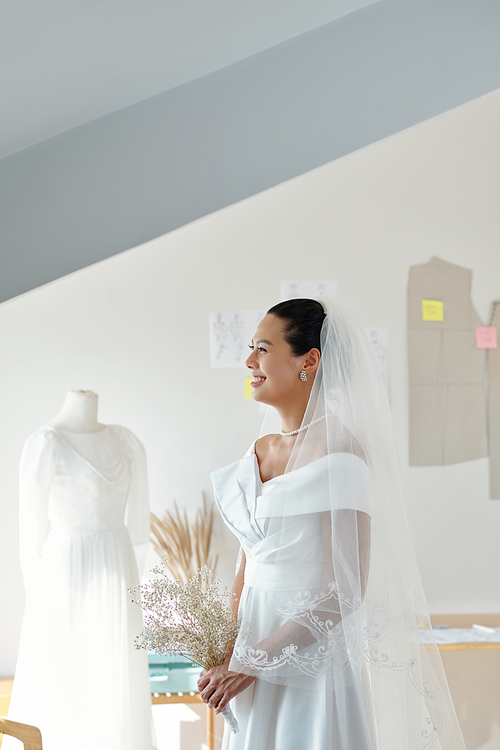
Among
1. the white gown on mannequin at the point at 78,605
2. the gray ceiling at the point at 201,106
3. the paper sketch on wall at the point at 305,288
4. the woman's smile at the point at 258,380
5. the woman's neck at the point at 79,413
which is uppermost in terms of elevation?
the paper sketch on wall at the point at 305,288

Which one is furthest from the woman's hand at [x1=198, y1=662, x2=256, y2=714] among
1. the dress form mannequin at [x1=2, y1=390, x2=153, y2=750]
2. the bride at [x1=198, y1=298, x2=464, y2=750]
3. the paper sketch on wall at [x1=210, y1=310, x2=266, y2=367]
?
the paper sketch on wall at [x1=210, y1=310, x2=266, y2=367]

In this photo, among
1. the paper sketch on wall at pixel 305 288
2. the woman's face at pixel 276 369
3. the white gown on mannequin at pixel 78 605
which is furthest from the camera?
the paper sketch on wall at pixel 305 288

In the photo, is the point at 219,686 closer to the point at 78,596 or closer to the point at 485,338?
the point at 78,596

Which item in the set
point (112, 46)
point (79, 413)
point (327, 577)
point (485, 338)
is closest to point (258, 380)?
point (327, 577)

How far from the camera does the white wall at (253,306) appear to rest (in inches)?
122

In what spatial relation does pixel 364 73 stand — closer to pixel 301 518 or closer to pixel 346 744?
pixel 301 518

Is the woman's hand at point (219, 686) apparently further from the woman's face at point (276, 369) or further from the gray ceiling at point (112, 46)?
the gray ceiling at point (112, 46)

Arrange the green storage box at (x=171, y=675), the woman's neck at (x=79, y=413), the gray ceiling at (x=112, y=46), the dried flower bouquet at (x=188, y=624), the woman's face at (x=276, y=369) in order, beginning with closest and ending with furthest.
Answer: the gray ceiling at (x=112, y=46)
the dried flower bouquet at (x=188, y=624)
the woman's face at (x=276, y=369)
the woman's neck at (x=79, y=413)
the green storage box at (x=171, y=675)

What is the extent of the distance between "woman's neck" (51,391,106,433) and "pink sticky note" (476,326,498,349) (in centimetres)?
205

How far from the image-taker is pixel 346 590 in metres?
1.43

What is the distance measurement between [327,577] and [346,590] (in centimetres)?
6

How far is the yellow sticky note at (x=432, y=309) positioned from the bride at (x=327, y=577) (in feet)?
5.54

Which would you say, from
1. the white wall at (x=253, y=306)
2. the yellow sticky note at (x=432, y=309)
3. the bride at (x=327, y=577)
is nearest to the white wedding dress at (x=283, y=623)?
the bride at (x=327, y=577)

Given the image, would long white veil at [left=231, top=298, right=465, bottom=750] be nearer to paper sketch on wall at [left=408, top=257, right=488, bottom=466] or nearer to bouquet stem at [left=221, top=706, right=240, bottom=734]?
bouquet stem at [left=221, top=706, right=240, bottom=734]
